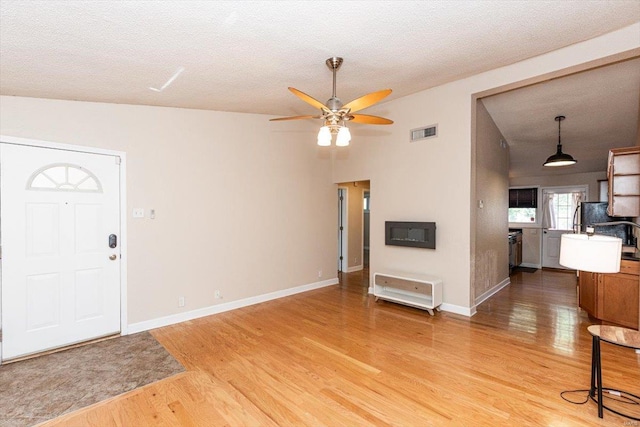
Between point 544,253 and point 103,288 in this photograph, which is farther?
point 544,253

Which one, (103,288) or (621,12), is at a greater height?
(621,12)

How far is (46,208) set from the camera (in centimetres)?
323

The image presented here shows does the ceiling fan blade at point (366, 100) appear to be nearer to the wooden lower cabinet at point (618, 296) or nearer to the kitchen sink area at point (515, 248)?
the wooden lower cabinet at point (618, 296)

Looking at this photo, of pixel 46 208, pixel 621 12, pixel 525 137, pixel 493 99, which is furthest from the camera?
pixel 525 137

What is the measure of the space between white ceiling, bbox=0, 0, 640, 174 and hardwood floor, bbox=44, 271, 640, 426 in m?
2.76

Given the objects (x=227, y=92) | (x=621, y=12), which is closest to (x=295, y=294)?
(x=227, y=92)

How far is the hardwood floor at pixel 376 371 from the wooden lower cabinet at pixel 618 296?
0.28 m

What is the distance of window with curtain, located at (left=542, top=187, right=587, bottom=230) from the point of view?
7332mm

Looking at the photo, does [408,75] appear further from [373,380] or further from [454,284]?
[373,380]

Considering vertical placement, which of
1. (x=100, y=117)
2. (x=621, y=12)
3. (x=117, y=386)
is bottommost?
(x=117, y=386)

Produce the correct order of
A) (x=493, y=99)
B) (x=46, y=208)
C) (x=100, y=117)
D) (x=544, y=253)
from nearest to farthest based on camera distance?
1. (x=46, y=208)
2. (x=100, y=117)
3. (x=493, y=99)
4. (x=544, y=253)

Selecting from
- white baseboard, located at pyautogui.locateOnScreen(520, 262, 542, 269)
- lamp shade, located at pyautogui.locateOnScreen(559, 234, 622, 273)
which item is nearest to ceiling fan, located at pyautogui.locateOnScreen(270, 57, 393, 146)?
lamp shade, located at pyautogui.locateOnScreen(559, 234, 622, 273)

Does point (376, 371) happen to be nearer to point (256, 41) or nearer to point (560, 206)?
point (256, 41)

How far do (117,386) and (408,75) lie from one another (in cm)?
439
